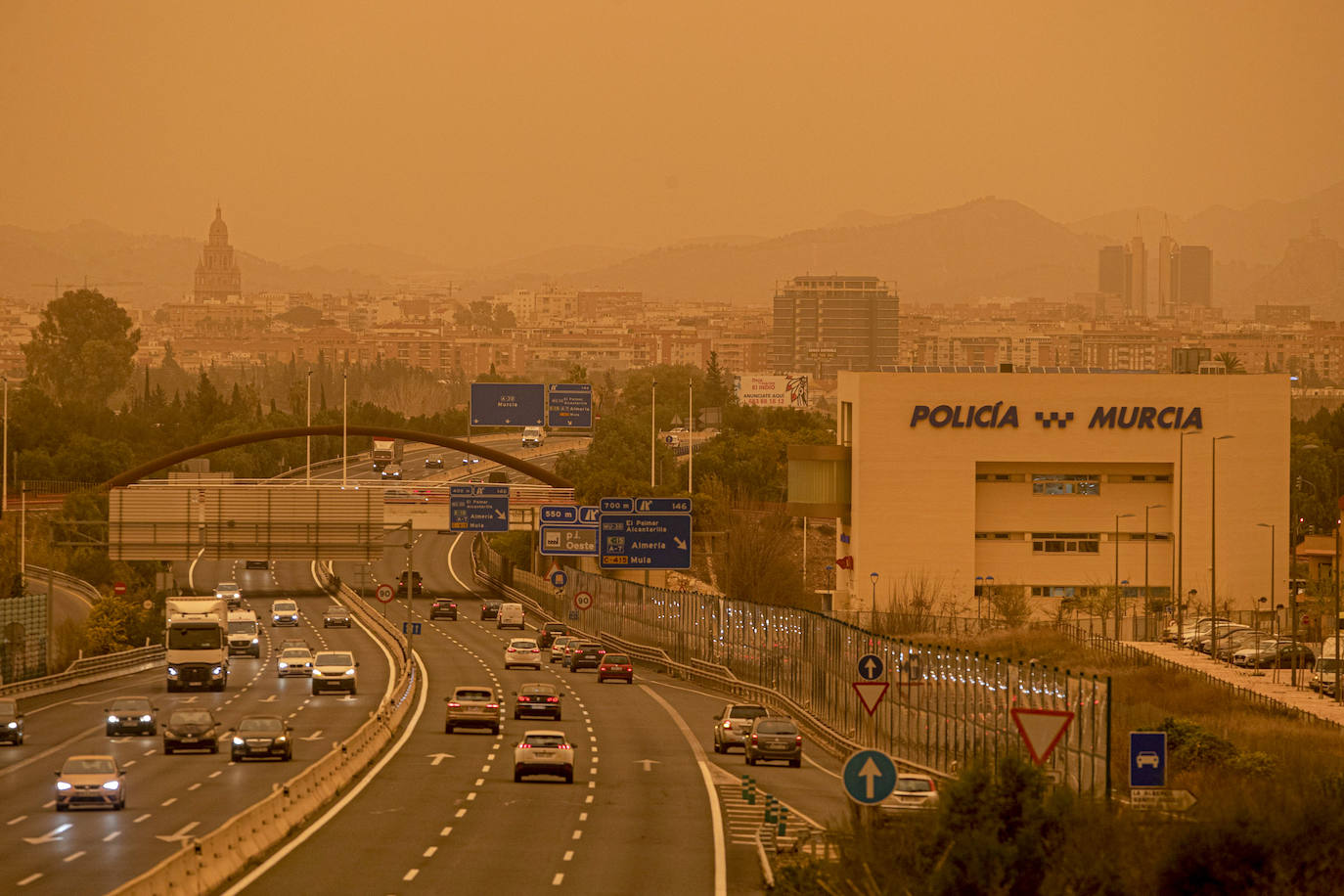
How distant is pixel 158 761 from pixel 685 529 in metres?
41.4

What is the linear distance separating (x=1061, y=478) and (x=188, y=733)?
66561 mm

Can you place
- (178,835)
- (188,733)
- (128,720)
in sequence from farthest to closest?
(128,720) → (188,733) → (178,835)

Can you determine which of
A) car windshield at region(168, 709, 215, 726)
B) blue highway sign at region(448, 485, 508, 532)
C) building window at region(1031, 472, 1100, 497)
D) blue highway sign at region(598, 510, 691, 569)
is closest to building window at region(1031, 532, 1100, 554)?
building window at region(1031, 472, 1100, 497)

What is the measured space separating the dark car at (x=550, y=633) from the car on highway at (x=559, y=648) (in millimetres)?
1628

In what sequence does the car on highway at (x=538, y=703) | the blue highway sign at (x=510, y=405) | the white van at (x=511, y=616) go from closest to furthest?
1. the car on highway at (x=538, y=703)
2. the blue highway sign at (x=510, y=405)
3. the white van at (x=511, y=616)

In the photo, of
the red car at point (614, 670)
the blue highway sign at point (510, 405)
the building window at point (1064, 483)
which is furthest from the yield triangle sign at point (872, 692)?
the building window at point (1064, 483)

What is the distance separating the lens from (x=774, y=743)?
48.9 metres

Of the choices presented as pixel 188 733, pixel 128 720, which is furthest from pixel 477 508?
pixel 188 733

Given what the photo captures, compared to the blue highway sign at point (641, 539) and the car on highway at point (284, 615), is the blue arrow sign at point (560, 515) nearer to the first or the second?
the blue highway sign at point (641, 539)

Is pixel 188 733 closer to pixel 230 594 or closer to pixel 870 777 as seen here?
pixel 870 777

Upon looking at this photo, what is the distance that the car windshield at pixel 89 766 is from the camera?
3972cm

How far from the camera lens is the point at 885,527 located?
4198 inches

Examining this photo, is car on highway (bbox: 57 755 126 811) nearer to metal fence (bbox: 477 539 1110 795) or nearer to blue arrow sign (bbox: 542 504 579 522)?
metal fence (bbox: 477 539 1110 795)

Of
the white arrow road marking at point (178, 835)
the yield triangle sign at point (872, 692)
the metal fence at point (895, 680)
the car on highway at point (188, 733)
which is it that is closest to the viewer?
the yield triangle sign at point (872, 692)
